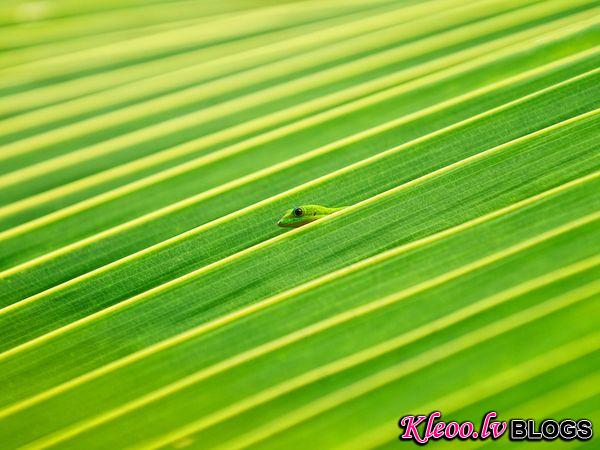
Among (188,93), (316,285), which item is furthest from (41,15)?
(316,285)

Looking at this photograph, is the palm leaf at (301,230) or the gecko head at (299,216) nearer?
the palm leaf at (301,230)

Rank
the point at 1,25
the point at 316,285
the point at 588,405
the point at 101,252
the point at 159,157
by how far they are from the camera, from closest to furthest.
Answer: the point at 588,405, the point at 316,285, the point at 101,252, the point at 159,157, the point at 1,25

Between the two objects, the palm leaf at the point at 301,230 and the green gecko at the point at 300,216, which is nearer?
the palm leaf at the point at 301,230

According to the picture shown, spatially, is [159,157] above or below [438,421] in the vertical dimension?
above

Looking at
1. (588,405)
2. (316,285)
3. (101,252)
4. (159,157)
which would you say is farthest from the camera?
(159,157)

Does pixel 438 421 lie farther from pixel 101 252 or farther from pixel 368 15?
pixel 368 15
